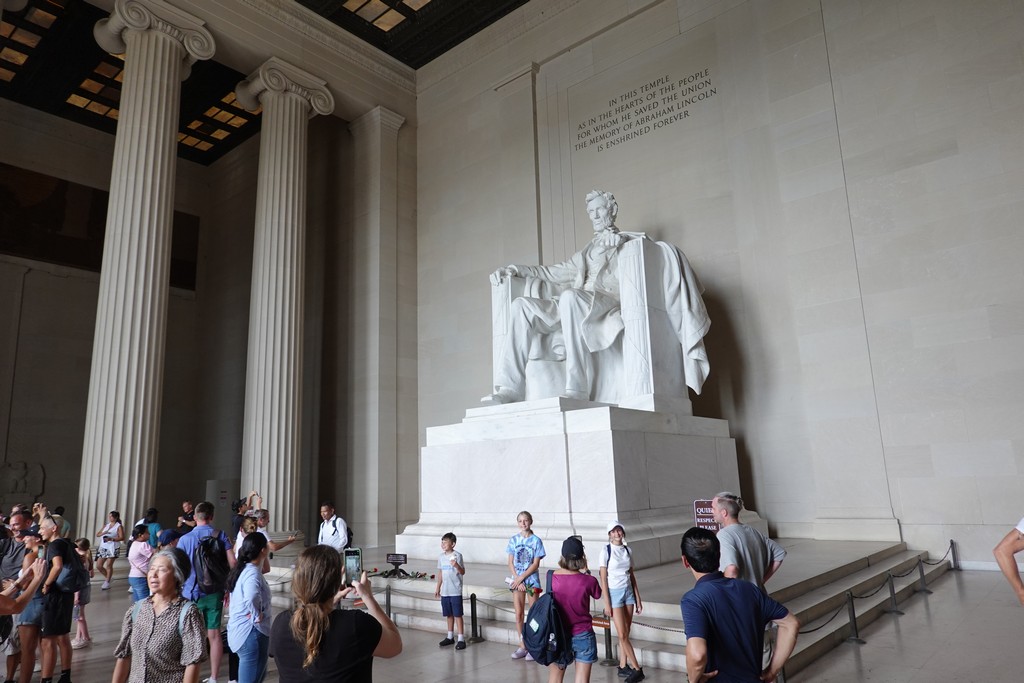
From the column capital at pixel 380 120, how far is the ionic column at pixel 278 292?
3.72 feet

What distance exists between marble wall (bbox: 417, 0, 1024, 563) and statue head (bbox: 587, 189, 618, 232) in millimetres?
1926

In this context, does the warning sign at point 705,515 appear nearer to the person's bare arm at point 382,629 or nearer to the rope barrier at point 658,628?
the rope barrier at point 658,628

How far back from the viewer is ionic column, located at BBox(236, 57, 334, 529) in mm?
10648

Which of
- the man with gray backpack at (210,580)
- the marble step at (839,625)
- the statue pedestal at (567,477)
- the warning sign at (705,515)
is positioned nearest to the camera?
the man with gray backpack at (210,580)

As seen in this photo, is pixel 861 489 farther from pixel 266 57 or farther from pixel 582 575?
pixel 266 57

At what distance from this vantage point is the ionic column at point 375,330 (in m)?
11.9

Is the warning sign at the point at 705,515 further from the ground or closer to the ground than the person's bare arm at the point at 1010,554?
further from the ground

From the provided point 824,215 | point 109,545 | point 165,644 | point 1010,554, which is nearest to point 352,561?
point 165,644

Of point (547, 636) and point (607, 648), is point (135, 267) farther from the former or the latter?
point (547, 636)

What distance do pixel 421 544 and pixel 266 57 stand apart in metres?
8.70

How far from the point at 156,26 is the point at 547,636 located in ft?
35.3

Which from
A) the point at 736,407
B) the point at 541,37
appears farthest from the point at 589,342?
the point at 541,37

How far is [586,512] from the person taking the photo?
631 centimetres

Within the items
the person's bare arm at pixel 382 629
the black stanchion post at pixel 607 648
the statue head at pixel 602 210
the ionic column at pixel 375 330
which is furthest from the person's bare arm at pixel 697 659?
the ionic column at pixel 375 330
